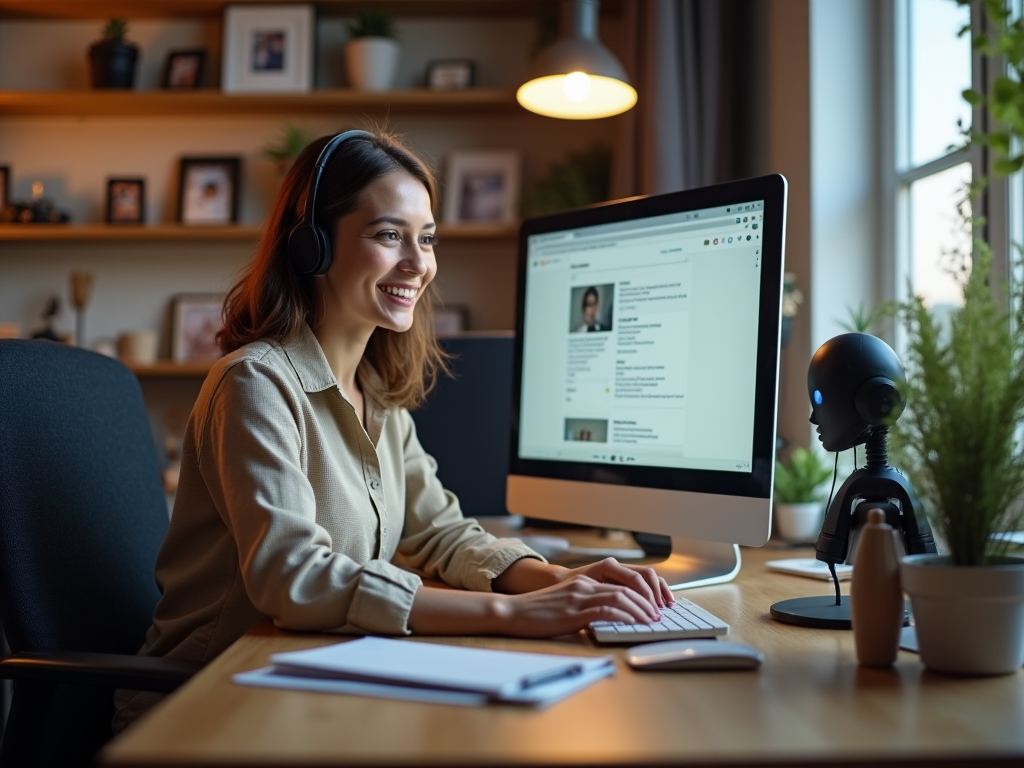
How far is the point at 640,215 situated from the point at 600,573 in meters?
0.48

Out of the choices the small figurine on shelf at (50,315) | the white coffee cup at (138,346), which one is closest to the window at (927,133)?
the white coffee cup at (138,346)

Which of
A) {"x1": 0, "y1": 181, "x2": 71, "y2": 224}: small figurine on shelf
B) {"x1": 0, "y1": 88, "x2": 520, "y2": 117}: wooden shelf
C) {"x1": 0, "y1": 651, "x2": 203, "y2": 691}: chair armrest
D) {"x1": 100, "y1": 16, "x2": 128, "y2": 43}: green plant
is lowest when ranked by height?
{"x1": 0, "y1": 651, "x2": 203, "y2": 691}: chair armrest

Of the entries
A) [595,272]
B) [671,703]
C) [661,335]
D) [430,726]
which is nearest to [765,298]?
[661,335]

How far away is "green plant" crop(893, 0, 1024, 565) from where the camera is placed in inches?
31.4

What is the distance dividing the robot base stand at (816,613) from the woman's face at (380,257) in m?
0.64

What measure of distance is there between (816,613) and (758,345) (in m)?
0.31

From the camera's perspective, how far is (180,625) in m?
1.17

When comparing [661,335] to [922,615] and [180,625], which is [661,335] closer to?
[922,615]

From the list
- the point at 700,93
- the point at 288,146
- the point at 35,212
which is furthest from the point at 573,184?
the point at 35,212

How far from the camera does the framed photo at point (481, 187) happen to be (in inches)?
133

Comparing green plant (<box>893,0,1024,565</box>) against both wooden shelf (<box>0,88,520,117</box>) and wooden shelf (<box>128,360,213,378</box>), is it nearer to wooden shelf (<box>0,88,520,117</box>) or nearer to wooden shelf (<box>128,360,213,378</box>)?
wooden shelf (<box>0,88,520,117</box>)

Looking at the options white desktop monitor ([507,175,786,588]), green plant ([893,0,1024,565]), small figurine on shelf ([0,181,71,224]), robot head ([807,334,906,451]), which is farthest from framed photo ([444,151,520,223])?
green plant ([893,0,1024,565])

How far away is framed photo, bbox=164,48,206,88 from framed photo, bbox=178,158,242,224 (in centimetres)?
26

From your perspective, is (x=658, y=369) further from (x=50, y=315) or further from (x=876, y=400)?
(x=50, y=315)
